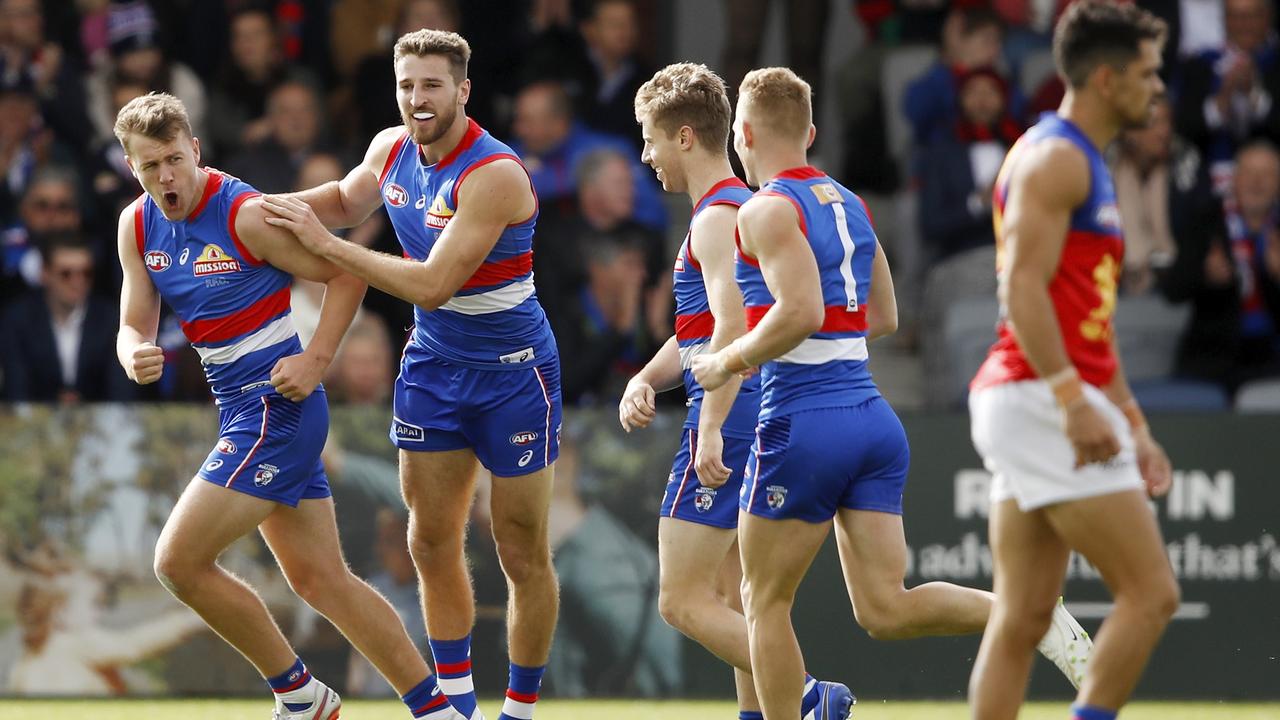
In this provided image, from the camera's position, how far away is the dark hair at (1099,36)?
16.7 ft

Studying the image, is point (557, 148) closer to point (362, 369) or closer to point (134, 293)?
point (362, 369)

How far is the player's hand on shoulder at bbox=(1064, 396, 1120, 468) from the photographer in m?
4.92

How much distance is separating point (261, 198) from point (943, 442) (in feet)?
14.1

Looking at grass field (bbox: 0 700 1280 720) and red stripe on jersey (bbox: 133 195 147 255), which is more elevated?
red stripe on jersey (bbox: 133 195 147 255)

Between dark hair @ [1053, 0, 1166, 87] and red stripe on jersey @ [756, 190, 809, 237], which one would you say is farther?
red stripe on jersey @ [756, 190, 809, 237]

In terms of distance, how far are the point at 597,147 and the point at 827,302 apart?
5.83 metres

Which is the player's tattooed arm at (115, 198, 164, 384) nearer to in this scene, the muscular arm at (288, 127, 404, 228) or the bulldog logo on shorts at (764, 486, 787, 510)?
the muscular arm at (288, 127, 404, 228)

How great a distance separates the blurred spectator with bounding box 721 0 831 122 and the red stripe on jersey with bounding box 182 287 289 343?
6.45 m

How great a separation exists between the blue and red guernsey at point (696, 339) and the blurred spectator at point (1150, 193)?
557 centimetres

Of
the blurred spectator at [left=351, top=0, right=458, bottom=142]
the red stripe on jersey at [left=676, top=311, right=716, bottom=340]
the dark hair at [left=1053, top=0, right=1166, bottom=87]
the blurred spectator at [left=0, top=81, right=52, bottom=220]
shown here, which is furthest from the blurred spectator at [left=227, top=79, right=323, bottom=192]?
the dark hair at [left=1053, top=0, right=1166, bottom=87]

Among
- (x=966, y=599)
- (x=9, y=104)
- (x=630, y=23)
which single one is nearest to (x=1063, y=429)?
(x=966, y=599)

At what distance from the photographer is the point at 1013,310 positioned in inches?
196

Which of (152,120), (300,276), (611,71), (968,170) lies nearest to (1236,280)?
(968,170)

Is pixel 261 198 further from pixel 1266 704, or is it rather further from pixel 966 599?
pixel 1266 704
